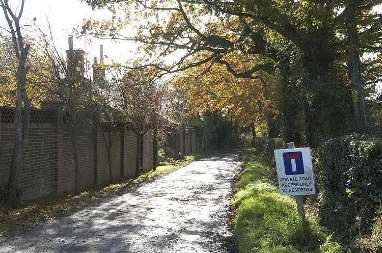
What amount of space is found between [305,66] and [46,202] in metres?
Answer: 8.36

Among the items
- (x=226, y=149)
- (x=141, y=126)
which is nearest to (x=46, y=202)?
(x=141, y=126)

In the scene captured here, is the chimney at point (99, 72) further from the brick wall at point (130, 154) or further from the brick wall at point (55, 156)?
the brick wall at point (130, 154)

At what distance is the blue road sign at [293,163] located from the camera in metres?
8.28

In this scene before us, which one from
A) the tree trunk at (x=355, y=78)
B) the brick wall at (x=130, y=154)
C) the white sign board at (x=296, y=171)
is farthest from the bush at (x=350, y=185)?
the brick wall at (x=130, y=154)

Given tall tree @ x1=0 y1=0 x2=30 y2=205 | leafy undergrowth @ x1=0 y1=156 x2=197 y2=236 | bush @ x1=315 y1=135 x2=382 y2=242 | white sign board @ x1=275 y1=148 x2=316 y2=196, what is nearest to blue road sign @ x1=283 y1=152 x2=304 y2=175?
white sign board @ x1=275 y1=148 x2=316 y2=196

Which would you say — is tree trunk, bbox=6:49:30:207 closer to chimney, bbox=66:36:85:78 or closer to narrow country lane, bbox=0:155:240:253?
narrow country lane, bbox=0:155:240:253

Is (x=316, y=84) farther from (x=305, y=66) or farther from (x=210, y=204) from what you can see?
(x=210, y=204)

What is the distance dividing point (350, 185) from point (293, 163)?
868 mm

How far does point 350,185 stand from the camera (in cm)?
820

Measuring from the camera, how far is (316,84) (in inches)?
622

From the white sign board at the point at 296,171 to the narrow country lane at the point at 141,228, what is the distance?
183 centimetres

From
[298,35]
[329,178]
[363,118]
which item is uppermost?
[298,35]

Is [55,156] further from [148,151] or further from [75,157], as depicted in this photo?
[148,151]

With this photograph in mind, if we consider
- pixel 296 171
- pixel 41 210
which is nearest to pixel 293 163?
pixel 296 171
